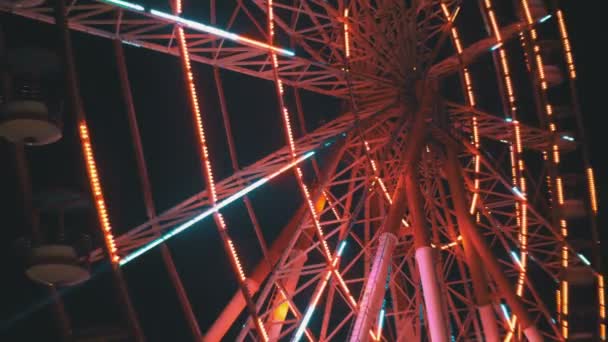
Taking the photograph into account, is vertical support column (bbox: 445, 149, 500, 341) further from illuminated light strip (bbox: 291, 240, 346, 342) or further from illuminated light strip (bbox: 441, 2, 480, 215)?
illuminated light strip (bbox: 291, 240, 346, 342)

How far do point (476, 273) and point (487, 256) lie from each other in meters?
0.47

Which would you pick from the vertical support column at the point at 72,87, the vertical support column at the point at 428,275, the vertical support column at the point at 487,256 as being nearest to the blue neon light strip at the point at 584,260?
the vertical support column at the point at 487,256

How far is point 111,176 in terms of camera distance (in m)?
19.9

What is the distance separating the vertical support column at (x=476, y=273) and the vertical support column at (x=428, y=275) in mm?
1323

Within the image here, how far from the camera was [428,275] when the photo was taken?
14.4 m

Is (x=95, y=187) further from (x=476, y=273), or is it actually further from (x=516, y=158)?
(x=516, y=158)

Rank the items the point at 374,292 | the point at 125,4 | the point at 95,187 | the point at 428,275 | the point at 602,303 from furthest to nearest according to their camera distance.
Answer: the point at 602,303, the point at 428,275, the point at 374,292, the point at 125,4, the point at 95,187

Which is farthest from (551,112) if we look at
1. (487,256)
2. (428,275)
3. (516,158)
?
(428,275)

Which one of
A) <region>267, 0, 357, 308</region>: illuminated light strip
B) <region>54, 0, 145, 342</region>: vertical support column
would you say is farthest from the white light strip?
<region>54, 0, 145, 342</region>: vertical support column

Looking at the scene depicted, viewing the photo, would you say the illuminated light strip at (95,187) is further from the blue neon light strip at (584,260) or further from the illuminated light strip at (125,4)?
the blue neon light strip at (584,260)

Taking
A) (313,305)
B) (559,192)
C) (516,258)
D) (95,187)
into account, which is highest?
(95,187)

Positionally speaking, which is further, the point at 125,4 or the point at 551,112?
the point at 551,112

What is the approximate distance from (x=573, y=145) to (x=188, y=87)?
8476 mm

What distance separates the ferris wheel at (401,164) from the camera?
1454 centimetres
